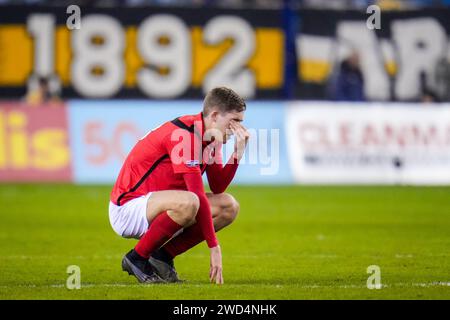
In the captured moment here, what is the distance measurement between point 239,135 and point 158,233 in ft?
3.01

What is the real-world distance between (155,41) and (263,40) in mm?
2199

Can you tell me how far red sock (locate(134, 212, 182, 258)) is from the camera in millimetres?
7785

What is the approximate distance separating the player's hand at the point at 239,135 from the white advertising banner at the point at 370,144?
10181 millimetres

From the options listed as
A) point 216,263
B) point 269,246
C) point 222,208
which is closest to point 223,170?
point 222,208

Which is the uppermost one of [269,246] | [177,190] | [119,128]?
[177,190]

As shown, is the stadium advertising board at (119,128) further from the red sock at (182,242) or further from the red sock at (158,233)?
the red sock at (158,233)

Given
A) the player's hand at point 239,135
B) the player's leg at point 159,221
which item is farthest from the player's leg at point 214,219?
the player's hand at point 239,135

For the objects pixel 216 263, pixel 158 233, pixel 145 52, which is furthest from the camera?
pixel 145 52

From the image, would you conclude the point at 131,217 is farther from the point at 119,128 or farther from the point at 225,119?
the point at 119,128

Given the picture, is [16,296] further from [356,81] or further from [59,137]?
[356,81]

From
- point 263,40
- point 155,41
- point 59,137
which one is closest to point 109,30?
point 155,41

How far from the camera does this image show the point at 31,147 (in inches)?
711

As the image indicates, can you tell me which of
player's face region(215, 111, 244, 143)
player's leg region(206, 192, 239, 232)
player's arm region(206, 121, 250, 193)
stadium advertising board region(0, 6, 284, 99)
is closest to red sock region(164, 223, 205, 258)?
player's leg region(206, 192, 239, 232)

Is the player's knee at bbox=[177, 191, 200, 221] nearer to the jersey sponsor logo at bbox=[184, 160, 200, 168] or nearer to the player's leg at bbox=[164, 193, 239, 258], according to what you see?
the jersey sponsor logo at bbox=[184, 160, 200, 168]
